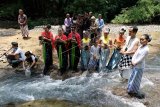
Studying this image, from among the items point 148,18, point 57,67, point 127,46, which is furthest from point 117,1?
point 127,46

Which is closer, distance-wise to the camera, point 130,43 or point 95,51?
point 130,43

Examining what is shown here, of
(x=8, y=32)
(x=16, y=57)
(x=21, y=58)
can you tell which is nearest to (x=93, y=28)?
(x=21, y=58)

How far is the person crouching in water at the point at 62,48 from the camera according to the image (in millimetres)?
12375

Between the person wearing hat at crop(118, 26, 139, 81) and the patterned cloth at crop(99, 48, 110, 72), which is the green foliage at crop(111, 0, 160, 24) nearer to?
the patterned cloth at crop(99, 48, 110, 72)

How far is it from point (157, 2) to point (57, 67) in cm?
1167

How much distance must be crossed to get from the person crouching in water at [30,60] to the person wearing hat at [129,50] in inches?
139

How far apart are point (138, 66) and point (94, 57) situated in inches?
111

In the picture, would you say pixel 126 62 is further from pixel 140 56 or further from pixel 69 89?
pixel 69 89

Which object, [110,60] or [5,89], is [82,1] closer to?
[110,60]

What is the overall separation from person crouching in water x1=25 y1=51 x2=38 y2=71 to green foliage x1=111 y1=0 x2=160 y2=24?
403 inches

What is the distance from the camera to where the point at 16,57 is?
44.4ft

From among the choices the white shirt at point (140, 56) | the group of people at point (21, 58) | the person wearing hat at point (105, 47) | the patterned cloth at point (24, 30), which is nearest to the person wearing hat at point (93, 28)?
the person wearing hat at point (105, 47)

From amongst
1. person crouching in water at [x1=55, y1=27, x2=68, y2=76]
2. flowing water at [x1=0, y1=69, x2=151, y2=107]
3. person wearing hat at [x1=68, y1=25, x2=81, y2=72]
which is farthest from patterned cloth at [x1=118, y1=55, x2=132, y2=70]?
person crouching in water at [x1=55, y1=27, x2=68, y2=76]

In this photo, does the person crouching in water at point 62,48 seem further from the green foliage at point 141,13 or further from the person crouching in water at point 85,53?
the green foliage at point 141,13
